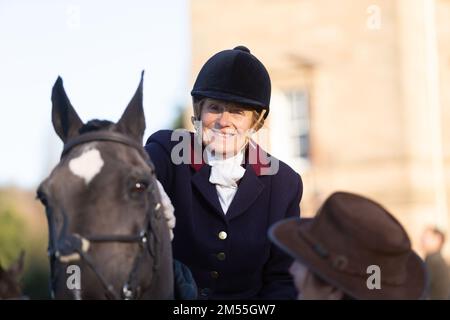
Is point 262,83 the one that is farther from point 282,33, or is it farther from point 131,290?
point 282,33

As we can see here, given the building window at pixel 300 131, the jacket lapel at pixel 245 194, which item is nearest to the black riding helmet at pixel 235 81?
the jacket lapel at pixel 245 194

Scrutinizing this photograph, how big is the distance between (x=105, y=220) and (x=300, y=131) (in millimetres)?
19681

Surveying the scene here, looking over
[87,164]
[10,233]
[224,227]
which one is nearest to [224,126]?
[224,227]

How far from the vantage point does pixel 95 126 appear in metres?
4.57

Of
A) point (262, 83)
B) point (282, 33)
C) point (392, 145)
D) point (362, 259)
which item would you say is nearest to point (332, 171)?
point (392, 145)

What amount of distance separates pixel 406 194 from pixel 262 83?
16996 mm

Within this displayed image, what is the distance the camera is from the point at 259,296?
215 inches

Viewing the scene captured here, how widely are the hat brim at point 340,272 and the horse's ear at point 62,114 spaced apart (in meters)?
1.11

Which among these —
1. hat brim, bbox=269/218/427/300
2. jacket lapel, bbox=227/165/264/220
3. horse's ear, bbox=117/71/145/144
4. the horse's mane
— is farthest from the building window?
hat brim, bbox=269/218/427/300

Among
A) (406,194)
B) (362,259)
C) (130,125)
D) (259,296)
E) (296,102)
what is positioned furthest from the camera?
(296,102)

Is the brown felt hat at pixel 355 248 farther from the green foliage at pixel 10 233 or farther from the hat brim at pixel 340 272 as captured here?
the green foliage at pixel 10 233

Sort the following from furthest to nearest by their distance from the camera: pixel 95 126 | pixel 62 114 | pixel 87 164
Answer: pixel 62 114 → pixel 95 126 → pixel 87 164

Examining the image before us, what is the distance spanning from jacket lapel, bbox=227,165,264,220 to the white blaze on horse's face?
1116mm

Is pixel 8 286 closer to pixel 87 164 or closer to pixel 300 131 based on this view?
pixel 87 164
